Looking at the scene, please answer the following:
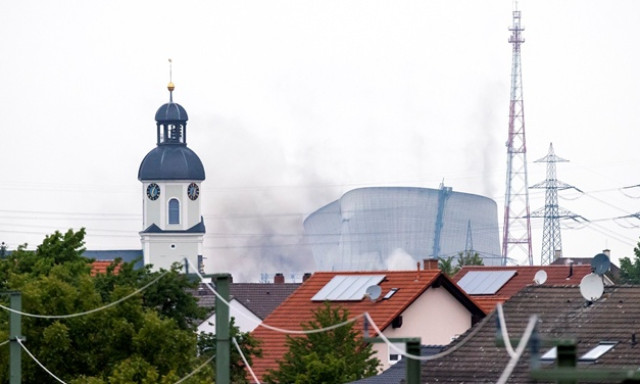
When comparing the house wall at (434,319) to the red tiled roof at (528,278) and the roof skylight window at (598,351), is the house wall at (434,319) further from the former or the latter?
the roof skylight window at (598,351)

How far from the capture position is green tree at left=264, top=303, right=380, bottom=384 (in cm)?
4238

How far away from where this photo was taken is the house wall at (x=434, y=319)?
5678 centimetres

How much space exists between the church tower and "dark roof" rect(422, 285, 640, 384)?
494ft

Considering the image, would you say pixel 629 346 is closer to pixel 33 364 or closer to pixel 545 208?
pixel 33 364

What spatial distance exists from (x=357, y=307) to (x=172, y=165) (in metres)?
133

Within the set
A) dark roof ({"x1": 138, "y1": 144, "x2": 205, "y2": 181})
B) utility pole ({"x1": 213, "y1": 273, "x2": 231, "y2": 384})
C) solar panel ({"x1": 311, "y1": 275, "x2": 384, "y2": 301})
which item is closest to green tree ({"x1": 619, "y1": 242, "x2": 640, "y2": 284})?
solar panel ({"x1": 311, "y1": 275, "x2": 384, "y2": 301})

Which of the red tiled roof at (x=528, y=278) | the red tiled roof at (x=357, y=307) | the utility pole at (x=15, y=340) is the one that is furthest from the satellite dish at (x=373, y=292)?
the utility pole at (x=15, y=340)

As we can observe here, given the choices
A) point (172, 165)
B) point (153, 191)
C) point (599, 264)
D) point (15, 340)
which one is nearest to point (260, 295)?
point (599, 264)

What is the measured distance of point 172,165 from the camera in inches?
7485

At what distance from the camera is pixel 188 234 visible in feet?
621

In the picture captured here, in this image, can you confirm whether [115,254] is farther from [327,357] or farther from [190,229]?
[327,357]

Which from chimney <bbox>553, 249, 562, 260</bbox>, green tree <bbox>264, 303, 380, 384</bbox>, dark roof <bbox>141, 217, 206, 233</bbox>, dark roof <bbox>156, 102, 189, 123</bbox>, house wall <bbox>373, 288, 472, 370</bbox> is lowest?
green tree <bbox>264, 303, 380, 384</bbox>

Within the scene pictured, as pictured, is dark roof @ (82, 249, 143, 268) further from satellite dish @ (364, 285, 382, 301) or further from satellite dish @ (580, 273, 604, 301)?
satellite dish @ (580, 273, 604, 301)

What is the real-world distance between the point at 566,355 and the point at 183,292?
28.5 m
